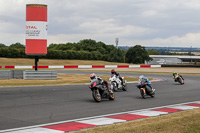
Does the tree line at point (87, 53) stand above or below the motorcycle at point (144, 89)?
above

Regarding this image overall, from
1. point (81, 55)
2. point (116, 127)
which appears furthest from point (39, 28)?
point (81, 55)

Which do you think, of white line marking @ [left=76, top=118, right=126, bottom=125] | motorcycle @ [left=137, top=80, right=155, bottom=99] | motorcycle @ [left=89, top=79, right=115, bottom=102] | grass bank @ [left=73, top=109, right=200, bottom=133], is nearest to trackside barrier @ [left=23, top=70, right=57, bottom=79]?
motorcycle @ [left=137, top=80, right=155, bottom=99]

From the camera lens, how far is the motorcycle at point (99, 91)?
15.1 meters

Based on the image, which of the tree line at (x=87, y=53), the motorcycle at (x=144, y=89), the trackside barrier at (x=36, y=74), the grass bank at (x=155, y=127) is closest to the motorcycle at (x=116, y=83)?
the motorcycle at (x=144, y=89)

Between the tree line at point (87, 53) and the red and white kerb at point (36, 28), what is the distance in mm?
58068

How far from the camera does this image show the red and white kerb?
30484 mm

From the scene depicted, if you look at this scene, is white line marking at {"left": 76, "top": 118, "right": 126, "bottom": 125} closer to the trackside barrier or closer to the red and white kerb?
the red and white kerb

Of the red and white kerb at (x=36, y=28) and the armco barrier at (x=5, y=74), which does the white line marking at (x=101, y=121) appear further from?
the armco barrier at (x=5, y=74)

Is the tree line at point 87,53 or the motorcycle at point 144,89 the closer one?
the motorcycle at point 144,89

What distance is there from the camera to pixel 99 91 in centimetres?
1588

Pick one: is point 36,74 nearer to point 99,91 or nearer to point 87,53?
point 99,91

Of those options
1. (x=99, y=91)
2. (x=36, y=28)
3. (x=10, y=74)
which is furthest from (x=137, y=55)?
(x=99, y=91)

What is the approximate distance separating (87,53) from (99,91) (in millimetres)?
88840

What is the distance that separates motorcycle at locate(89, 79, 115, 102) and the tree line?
7473 cm
